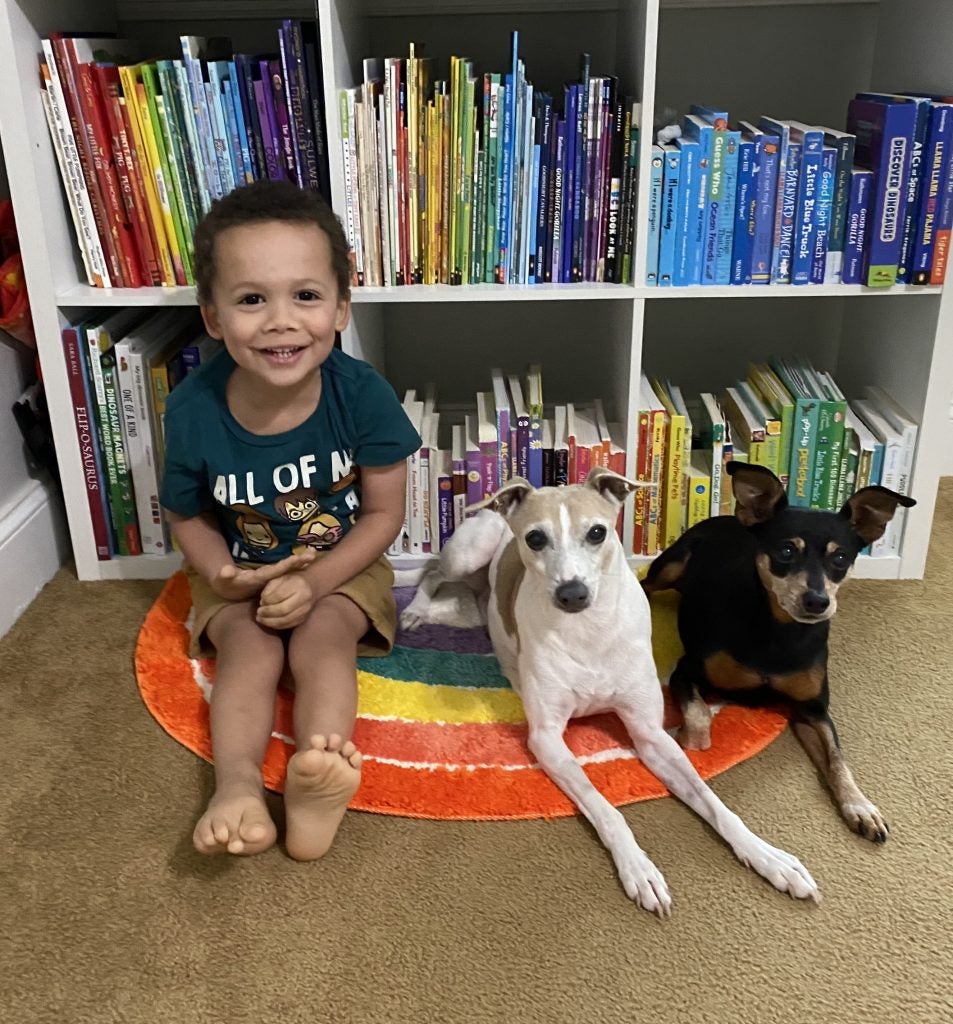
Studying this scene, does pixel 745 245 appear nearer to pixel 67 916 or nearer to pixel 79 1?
pixel 79 1

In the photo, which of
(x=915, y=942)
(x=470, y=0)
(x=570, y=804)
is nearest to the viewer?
(x=915, y=942)

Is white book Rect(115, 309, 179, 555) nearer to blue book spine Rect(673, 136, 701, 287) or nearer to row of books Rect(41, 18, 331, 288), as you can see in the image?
row of books Rect(41, 18, 331, 288)

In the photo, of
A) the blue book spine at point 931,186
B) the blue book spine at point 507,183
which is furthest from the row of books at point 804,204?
the blue book spine at point 507,183

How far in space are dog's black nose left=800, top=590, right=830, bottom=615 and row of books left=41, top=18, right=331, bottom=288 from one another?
1.03 metres

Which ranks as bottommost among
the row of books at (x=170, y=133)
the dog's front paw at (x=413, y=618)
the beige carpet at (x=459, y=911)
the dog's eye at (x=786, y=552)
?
the beige carpet at (x=459, y=911)

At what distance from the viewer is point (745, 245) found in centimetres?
171

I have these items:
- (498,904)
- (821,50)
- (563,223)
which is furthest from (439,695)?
(821,50)

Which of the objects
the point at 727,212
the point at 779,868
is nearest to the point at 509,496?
the point at 779,868

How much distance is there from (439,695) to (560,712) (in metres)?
0.23

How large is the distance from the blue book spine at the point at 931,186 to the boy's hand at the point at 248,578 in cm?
111

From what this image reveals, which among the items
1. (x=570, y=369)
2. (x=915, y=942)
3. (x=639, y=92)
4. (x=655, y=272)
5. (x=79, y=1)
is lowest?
(x=915, y=942)

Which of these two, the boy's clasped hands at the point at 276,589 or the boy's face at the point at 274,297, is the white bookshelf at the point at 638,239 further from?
the boy's clasped hands at the point at 276,589

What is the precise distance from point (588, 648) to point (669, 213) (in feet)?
2.51

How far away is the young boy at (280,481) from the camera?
4.51ft
